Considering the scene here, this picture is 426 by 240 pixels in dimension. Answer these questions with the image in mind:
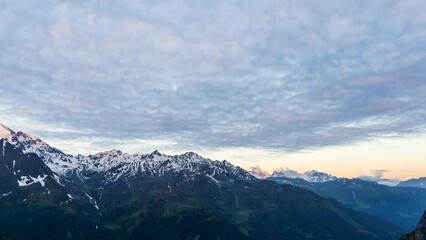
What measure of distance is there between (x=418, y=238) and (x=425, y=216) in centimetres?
933

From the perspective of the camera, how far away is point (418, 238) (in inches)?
5940

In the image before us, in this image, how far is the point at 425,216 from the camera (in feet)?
507
